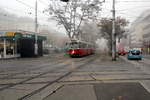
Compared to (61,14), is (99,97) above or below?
below

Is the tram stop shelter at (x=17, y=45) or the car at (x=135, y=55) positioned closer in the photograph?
the car at (x=135, y=55)

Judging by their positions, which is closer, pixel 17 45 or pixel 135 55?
pixel 135 55

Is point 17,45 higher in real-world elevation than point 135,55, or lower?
higher

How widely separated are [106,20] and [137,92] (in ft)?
135

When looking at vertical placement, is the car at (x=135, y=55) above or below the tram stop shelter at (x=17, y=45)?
below

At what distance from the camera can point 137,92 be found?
6512 millimetres

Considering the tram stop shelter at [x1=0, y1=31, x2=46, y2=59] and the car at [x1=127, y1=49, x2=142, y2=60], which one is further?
the tram stop shelter at [x1=0, y1=31, x2=46, y2=59]

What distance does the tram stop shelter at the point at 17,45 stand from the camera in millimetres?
27641

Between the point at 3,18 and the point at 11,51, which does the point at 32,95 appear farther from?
the point at 3,18

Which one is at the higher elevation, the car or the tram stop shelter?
the tram stop shelter

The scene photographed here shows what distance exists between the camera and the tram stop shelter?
2764 cm

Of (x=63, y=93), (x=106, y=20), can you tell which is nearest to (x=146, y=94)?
(x=63, y=93)

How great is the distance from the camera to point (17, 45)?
30.4 m

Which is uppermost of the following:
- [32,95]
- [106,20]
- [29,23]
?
[29,23]
